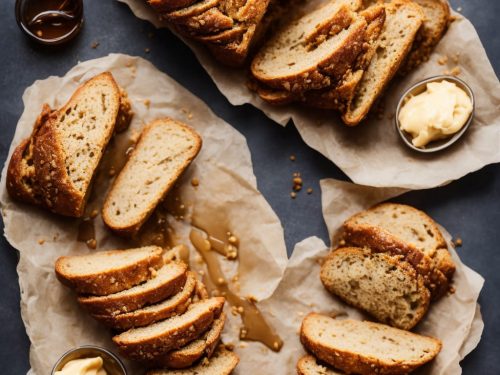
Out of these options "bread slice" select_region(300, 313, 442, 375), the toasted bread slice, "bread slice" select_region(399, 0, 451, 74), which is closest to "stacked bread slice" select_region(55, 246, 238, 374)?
"bread slice" select_region(300, 313, 442, 375)

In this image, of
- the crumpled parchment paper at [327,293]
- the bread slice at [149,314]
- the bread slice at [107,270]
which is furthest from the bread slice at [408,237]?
the bread slice at [107,270]

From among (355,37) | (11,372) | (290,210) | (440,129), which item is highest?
(355,37)

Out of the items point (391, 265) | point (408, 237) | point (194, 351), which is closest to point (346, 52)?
point (408, 237)

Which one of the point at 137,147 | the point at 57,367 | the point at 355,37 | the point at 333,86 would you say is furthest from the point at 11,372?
the point at 355,37

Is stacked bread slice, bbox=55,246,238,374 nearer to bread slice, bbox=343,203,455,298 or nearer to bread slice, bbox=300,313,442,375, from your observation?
bread slice, bbox=300,313,442,375

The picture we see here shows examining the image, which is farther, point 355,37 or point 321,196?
point 321,196

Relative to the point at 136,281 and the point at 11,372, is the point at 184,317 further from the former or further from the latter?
the point at 11,372

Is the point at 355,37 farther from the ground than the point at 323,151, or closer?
farther from the ground
